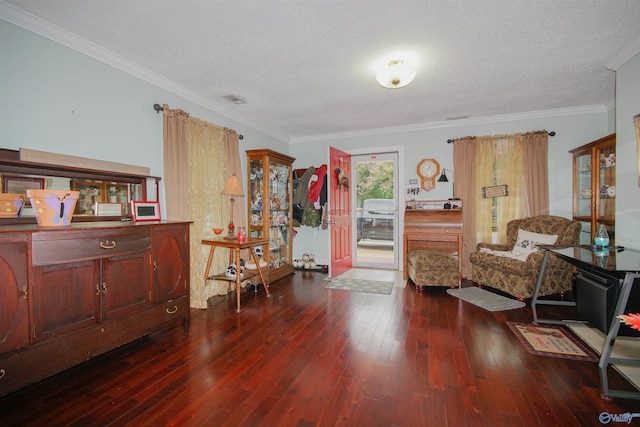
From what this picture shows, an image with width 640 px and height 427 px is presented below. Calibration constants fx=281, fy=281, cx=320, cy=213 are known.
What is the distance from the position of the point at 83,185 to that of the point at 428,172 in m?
4.46

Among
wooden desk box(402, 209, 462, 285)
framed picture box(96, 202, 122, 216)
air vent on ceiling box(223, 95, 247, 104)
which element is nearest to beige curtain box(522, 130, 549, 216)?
wooden desk box(402, 209, 462, 285)

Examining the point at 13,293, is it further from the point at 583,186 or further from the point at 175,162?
the point at 583,186

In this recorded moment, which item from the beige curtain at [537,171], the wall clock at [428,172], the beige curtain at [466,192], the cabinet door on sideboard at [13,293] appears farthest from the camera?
the wall clock at [428,172]

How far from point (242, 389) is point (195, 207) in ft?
7.05

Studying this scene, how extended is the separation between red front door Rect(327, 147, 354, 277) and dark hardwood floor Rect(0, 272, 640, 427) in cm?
186

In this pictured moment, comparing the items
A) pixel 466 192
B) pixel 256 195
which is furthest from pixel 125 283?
pixel 466 192

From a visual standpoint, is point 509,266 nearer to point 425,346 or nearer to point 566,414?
point 425,346

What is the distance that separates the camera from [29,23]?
1987 mm

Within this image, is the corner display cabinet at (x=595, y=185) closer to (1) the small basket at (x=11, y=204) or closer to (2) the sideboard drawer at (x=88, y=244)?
(2) the sideboard drawer at (x=88, y=244)

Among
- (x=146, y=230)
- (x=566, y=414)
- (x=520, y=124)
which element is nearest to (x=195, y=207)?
(x=146, y=230)

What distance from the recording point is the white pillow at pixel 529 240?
11.5 feet

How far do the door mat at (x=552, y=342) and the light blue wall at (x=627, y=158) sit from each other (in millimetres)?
1042

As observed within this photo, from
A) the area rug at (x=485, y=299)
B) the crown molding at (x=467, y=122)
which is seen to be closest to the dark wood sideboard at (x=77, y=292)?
the area rug at (x=485, y=299)

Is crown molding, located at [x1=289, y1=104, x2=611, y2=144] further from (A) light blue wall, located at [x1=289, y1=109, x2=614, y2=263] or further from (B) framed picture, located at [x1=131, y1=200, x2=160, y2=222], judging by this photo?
(B) framed picture, located at [x1=131, y1=200, x2=160, y2=222]
